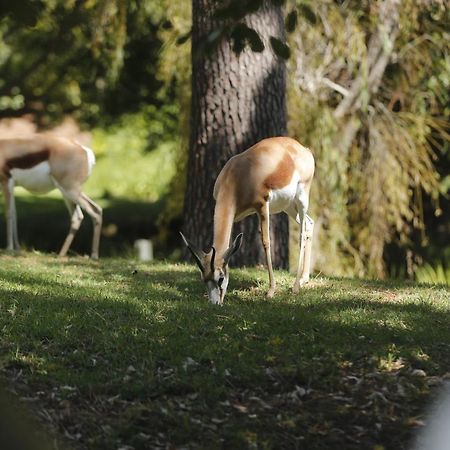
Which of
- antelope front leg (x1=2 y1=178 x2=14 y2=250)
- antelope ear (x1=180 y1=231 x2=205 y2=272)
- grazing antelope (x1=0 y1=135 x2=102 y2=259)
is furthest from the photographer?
antelope front leg (x1=2 y1=178 x2=14 y2=250)

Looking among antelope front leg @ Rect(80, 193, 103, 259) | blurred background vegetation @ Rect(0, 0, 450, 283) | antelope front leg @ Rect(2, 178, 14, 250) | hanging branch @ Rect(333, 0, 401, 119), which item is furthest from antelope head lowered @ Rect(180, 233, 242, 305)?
hanging branch @ Rect(333, 0, 401, 119)

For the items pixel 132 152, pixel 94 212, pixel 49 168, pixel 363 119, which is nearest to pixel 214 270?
pixel 94 212

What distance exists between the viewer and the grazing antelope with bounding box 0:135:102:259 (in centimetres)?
1158

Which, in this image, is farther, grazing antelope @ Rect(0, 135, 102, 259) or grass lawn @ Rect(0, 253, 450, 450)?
grazing antelope @ Rect(0, 135, 102, 259)

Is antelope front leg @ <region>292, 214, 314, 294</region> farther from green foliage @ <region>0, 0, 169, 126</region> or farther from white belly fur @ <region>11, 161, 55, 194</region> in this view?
green foliage @ <region>0, 0, 169, 126</region>

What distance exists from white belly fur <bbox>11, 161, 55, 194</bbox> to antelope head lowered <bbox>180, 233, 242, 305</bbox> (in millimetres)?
4153

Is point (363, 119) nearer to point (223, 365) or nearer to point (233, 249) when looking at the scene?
point (233, 249)

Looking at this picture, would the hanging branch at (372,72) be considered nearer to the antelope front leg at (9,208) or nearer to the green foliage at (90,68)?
the green foliage at (90,68)

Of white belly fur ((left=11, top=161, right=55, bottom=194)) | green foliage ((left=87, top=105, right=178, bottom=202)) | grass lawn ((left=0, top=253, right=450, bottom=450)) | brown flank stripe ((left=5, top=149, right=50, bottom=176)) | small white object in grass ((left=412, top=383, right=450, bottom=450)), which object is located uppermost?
green foliage ((left=87, top=105, right=178, bottom=202))

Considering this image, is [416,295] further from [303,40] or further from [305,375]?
[303,40]

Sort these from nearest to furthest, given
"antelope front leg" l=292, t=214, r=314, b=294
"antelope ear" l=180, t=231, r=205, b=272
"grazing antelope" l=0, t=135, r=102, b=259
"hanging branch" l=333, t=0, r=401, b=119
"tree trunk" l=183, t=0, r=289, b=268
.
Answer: "antelope ear" l=180, t=231, r=205, b=272 < "antelope front leg" l=292, t=214, r=314, b=294 < "tree trunk" l=183, t=0, r=289, b=268 < "grazing antelope" l=0, t=135, r=102, b=259 < "hanging branch" l=333, t=0, r=401, b=119

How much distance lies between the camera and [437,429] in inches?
238

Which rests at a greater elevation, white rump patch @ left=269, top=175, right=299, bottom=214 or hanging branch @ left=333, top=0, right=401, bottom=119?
hanging branch @ left=333, top=0, right=401, bottom=119

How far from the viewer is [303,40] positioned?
12820 millimetres
